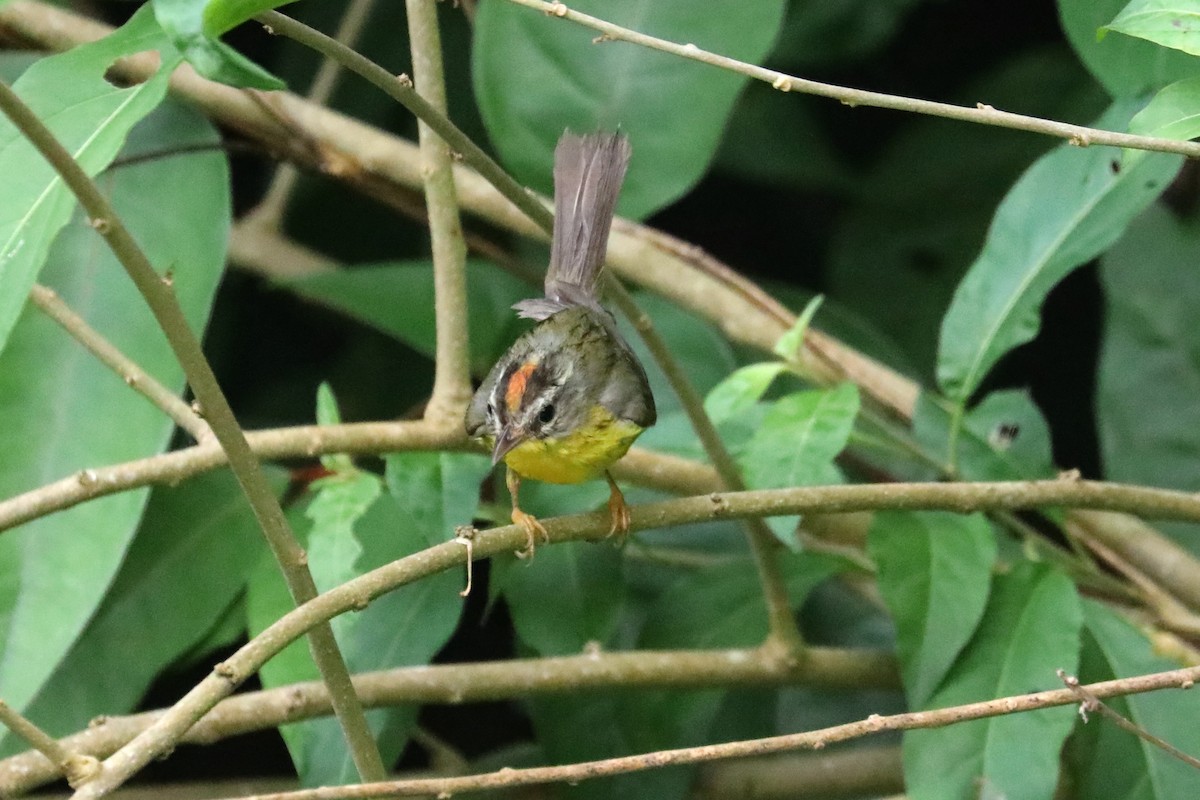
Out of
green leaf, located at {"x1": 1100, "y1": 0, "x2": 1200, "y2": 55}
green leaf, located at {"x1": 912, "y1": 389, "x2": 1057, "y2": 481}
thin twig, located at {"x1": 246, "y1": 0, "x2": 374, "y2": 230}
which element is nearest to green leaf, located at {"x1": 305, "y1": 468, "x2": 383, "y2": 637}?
green leaf, located at {"x1": 912, "y1": 389, "x2": 1057, "y2": 481}

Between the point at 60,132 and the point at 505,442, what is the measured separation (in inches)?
26.0

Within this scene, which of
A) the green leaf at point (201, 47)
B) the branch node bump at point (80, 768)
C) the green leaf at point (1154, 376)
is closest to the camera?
the green leaf at point (201, 47)

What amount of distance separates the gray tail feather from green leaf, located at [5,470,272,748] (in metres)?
0.56

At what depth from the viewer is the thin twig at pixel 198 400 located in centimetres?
94

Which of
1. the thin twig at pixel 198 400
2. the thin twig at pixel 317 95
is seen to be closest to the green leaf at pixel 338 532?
the thin twig at pixel 198 400

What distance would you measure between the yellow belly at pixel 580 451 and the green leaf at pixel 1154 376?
118cm

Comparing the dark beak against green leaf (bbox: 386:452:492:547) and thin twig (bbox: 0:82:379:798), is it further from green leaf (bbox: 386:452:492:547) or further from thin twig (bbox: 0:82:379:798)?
thin twig (bbox: 0:82:379:798)

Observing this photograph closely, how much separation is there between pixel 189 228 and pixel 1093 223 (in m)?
1.42

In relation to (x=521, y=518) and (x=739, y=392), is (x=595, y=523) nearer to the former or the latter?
(x=521, y=518)

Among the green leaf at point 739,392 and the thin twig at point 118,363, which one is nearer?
the thin twig at point 118,363

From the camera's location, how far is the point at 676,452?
193cm

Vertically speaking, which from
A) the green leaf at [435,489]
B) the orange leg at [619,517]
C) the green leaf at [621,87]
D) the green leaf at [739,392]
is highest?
the green leaf at [621,87]

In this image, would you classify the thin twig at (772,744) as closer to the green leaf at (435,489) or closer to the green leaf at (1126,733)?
the green leaf at (435,489)

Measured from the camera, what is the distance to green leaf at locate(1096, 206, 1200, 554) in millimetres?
2463
